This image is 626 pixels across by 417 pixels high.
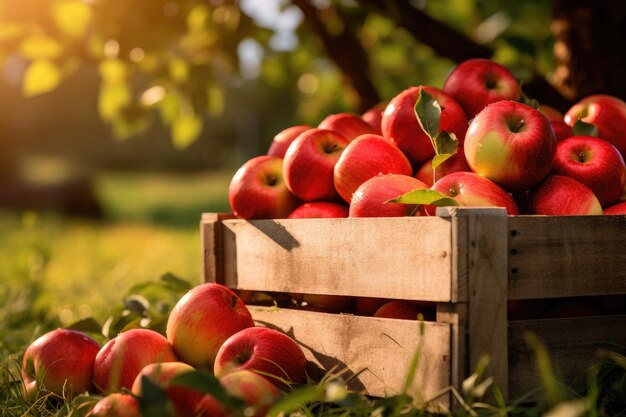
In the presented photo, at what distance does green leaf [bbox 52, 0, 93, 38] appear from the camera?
3.78m

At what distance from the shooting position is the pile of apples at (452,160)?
6.98ft

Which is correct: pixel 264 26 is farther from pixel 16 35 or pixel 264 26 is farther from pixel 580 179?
pixel 580 179

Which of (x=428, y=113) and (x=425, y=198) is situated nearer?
(x=425, y=198)

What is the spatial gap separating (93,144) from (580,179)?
3505cm

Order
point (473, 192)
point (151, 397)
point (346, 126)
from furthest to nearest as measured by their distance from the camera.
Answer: point (346, 126) < point (473, 192) < point (151, 397)

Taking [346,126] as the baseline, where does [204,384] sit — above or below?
below

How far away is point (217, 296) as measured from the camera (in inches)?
91.9

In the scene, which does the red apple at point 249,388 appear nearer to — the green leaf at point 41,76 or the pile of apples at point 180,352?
the pile of apples at point 180,352

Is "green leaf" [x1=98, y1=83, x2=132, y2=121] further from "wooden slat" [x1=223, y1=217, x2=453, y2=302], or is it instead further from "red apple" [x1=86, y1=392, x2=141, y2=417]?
"red apple" [x1=86, y1=392, x2=141, y2=417]

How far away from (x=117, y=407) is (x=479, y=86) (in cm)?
144

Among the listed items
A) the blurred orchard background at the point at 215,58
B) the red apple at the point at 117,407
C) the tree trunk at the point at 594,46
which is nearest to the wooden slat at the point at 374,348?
the red apple at the point at 117,407

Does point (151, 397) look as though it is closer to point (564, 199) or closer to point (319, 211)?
point (319, 211)

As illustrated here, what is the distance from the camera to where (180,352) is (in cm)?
234

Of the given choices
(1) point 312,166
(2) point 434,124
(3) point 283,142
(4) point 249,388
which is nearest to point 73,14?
(3) point 283,142
